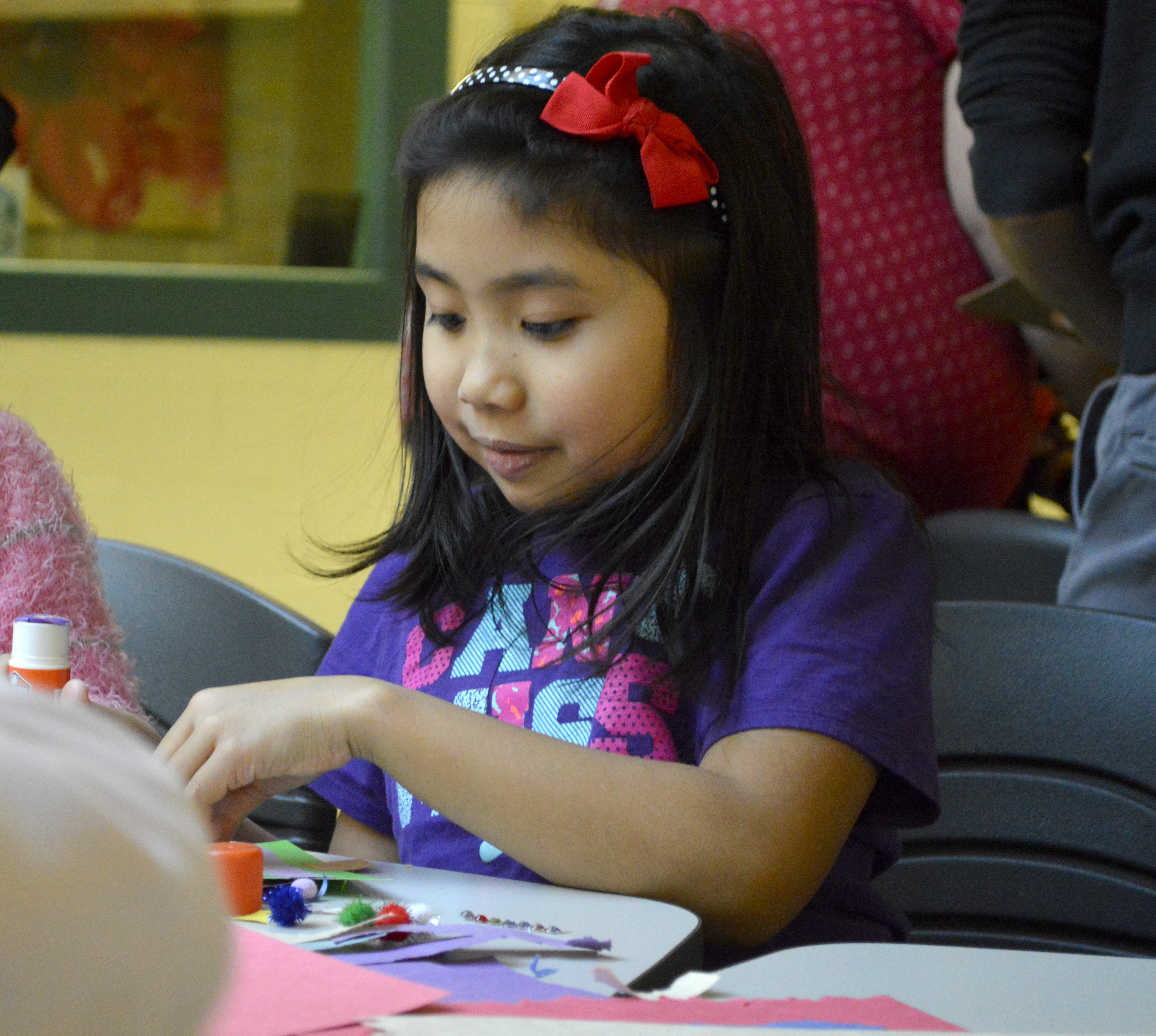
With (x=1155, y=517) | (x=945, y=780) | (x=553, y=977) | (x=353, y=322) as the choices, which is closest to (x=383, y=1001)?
(x=553, y=977)

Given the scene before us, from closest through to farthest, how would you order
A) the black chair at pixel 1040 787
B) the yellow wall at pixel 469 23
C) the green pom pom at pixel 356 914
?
the green pom pom at pixel 356 914 < the black chair at pixel 1040 787 < the yellow wall at pixel 469 23

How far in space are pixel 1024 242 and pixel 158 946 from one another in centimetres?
137

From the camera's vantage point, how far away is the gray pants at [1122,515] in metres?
1.25

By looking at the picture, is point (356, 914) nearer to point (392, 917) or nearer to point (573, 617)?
point (392, 917)

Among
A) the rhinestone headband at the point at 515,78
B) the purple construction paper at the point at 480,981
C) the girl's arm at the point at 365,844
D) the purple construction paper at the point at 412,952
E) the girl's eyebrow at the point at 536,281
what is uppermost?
the rhinestone headband at the point at 515,78

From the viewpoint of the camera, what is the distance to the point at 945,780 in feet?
4.00

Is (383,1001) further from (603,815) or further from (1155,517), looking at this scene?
(1155,517)

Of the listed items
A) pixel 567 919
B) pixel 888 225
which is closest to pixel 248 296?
pixel 888 225

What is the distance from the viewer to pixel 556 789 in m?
0.85

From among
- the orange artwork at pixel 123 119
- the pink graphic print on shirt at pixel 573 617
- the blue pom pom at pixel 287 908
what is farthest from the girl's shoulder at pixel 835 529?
the orange artwork at pixel 123 119

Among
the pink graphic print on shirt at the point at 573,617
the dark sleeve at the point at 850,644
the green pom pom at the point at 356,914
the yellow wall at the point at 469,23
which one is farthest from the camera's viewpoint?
the yellow wall at the point at 469,23

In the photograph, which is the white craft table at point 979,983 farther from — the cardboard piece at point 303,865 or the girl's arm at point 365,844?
the girl's arm at point 365,844

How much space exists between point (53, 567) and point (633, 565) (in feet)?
1.57

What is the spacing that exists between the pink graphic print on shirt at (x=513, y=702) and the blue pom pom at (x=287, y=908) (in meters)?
0.33
